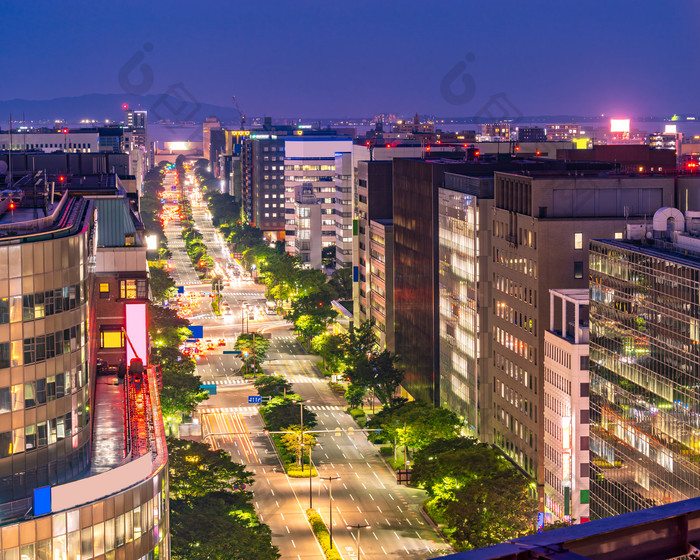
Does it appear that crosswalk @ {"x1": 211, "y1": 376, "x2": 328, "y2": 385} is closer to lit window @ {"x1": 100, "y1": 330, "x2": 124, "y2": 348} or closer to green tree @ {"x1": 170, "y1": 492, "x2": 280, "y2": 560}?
green tree @ {"x1": 170, "y1": 492, "x2": 280, "y2": 560}

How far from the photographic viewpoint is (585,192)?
107 m

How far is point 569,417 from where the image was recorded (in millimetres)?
96000

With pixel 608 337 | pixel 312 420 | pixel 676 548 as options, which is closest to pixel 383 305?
pixel 312 420

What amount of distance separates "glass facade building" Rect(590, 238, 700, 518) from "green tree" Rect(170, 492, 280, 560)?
26.5 meters

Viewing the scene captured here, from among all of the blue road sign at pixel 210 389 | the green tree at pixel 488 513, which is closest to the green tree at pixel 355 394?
the blue road sign at pixel 210 389

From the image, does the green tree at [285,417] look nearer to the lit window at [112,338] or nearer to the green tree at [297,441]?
the green tree at [297,441]

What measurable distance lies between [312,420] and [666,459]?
192ft

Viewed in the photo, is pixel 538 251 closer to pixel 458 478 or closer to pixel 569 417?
pixel 569 417

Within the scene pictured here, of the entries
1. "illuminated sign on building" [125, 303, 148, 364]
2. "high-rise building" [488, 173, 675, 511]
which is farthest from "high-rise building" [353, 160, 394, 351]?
"illuminated sign on building" [125, 303, 148, 364]

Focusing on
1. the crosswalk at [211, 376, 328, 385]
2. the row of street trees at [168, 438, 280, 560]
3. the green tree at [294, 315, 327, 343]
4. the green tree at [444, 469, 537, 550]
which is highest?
the green tree at [294, 315, 327, 343]

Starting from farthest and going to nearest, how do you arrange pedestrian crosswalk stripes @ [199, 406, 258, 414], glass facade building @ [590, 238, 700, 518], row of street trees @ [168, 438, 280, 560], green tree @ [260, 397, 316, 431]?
pedestrian crosswalk stripes @ [199, 406, 258, 414], green tree @ [260, 397, 316, 431], row of street trees @ [168, 438, 280, 560], glass facade building @ [590, 238, 700, 518]

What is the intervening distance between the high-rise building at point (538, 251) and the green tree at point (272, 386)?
130 feet

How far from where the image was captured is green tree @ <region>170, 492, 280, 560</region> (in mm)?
77562

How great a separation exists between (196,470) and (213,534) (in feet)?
42.3
